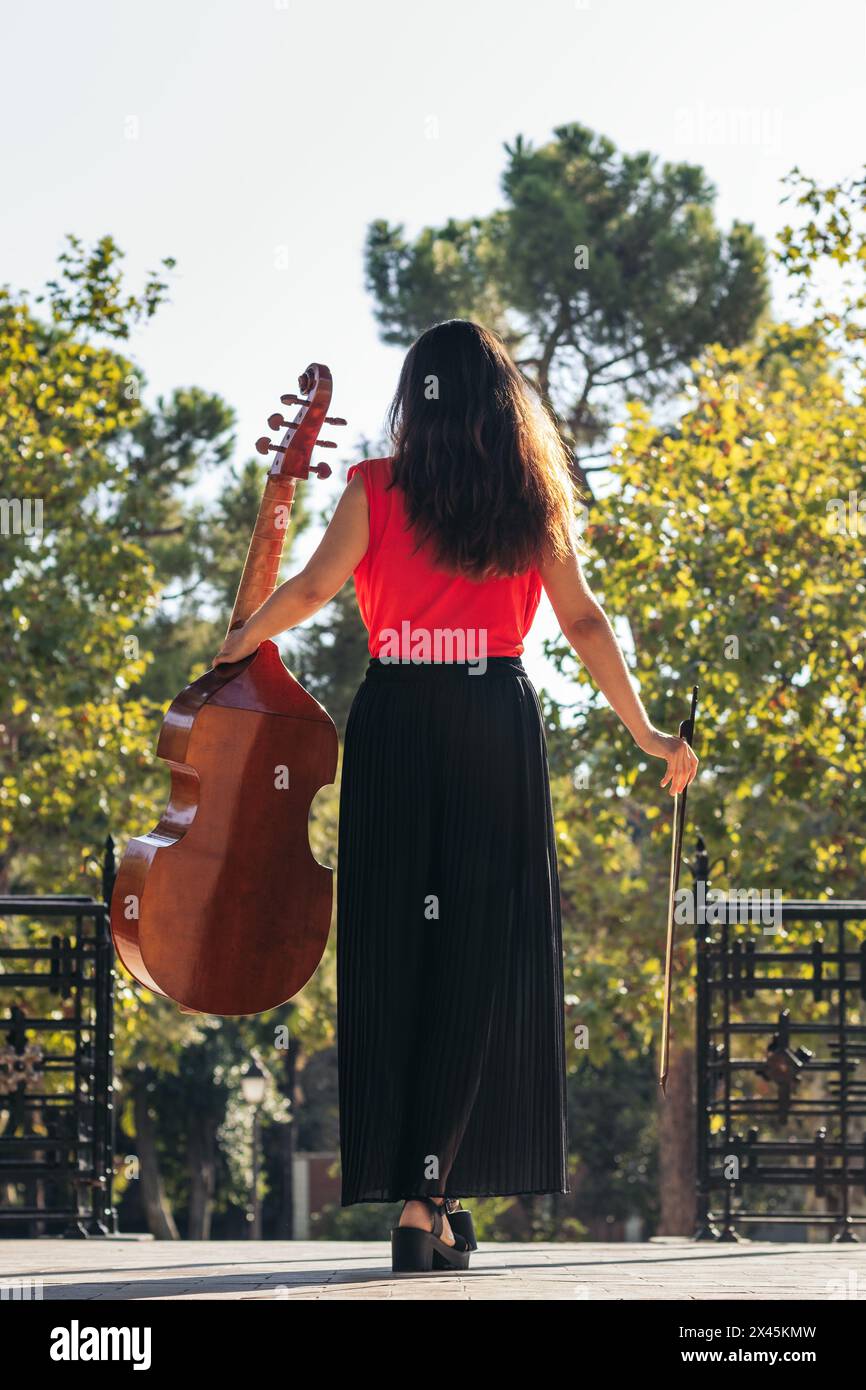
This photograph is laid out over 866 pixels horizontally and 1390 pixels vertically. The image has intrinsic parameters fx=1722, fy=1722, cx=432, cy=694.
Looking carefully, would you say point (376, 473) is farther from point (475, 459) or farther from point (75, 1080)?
point (75, 1080)

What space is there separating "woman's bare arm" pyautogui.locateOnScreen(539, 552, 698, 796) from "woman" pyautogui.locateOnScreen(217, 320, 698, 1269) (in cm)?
5

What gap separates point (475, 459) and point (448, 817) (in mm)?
816

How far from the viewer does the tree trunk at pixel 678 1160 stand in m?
16.9

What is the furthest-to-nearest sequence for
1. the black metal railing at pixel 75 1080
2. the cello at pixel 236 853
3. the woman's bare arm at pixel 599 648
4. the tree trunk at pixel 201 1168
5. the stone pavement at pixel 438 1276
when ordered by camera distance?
1. the tree trunk at pixel 201 1168
2. the black metal railing at pixel 75 1080
3. the cello at pixel 236 853
4. the woman's bare arm at pixel 599 648
5. the stone pavement at pixel 438 1276

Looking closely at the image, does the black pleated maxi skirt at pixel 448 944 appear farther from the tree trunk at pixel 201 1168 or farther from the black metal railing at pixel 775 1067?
the tree trunk at pixel 201 1168

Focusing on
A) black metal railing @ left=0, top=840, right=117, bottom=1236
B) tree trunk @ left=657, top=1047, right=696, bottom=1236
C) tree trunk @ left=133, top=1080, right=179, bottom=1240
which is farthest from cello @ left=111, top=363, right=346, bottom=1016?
tree trunk @ left=133, top=1080, right=179, bottom=1240

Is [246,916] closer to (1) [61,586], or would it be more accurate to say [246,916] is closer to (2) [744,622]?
(2) [744,622]

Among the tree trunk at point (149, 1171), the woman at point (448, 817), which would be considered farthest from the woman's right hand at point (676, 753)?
the tree trunk at point (149, 1171)

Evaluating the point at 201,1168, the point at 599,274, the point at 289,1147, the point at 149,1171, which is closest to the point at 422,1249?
the point at 599,274

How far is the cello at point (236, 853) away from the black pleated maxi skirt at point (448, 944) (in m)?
0.39

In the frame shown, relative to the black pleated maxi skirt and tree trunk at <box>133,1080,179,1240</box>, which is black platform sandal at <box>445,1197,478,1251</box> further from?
tree trunk at <box>133,1080,179,1240</box>

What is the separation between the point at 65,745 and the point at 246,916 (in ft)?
34.1

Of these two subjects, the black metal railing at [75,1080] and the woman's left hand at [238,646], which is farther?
the black metal railing at [75,1080]
